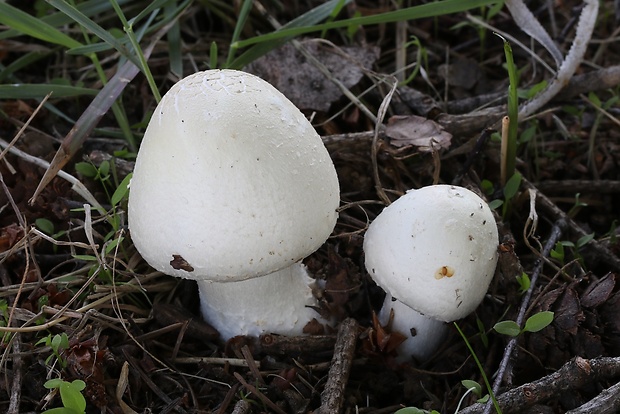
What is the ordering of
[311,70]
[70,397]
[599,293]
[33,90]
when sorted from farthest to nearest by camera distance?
1. [311,70]
2. [33,90]
3. [599,293]
4. [70,397]

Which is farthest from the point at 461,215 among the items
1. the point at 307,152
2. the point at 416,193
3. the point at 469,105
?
the point at 469,105

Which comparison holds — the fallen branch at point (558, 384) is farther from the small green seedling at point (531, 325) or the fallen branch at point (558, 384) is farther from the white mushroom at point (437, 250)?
the white mushroom at point (437, 250)

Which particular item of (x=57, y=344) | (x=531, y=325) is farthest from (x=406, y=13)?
(x=57, y=344)

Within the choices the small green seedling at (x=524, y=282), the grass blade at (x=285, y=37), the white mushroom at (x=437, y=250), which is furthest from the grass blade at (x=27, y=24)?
the small green seedling at (x=524, y=282)

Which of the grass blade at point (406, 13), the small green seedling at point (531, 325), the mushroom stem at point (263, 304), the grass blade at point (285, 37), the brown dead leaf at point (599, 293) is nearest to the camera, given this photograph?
the small green seedling at point (531, 325)

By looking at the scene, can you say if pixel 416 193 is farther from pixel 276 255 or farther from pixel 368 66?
pixel 368 66

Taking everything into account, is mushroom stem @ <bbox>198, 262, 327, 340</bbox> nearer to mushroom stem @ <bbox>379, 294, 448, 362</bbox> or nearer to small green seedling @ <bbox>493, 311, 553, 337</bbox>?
mushroom stem @ <bbox>379, 294, 448, 362</bbox>

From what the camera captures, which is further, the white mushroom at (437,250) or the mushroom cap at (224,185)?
the white mushroom at (437,250)

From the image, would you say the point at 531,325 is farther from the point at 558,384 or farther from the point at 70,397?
the point at 70,397
